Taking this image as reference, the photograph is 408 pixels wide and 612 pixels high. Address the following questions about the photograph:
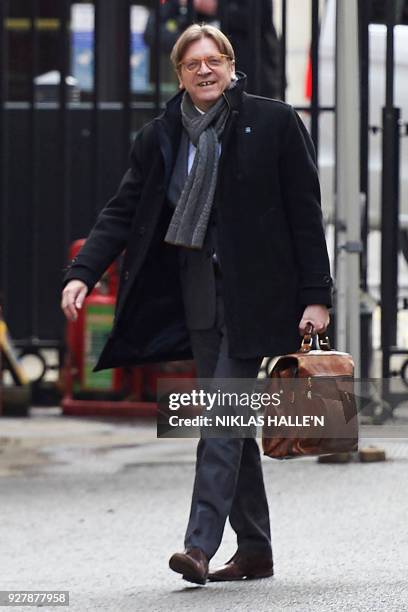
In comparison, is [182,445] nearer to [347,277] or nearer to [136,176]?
[347,277]

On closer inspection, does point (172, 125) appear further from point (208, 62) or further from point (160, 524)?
point (160, 524)

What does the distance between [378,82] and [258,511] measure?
5589 millimetres

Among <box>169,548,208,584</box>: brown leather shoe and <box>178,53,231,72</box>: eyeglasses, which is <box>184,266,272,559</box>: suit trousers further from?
<box>178,53,231,72</box>: eyeglasses

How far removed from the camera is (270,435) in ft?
17.1

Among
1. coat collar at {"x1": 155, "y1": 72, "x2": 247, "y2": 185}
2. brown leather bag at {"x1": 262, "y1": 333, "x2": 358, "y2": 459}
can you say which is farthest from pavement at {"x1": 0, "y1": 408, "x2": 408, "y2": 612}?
coat collar at {"x1": 155, "y1": 72, "x2": 247, "y2": 185}

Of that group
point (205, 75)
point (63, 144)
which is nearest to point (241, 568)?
point (205, 75)

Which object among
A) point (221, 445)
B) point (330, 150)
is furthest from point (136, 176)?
point (330, 150)

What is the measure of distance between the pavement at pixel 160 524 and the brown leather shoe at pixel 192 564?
70mm

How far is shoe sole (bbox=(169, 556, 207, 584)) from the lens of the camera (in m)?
5.24

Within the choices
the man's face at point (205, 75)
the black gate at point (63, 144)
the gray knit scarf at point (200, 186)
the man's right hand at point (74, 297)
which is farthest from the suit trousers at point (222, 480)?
the black gate at point (63, 144)

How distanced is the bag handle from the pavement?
75 cm

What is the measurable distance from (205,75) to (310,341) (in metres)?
0.88

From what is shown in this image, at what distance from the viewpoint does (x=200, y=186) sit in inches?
209

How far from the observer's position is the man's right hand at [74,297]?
534 centimetres
